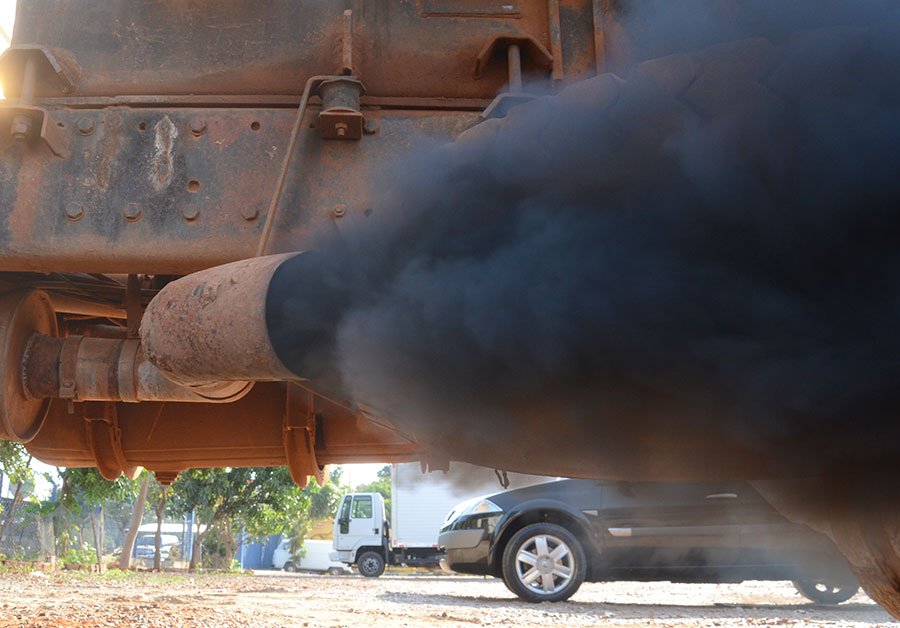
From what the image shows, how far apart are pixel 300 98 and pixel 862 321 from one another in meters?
1.53

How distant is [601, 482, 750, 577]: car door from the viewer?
6.11 metres

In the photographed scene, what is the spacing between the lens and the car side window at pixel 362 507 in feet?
65.6

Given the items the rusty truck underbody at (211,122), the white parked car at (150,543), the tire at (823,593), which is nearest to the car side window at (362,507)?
the tire at (823,593)

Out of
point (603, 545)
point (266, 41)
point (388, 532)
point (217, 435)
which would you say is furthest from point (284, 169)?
point (388, 532)

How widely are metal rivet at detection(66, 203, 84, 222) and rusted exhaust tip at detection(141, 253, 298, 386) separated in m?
0.60

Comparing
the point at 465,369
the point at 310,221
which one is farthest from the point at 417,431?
the point at 310,221

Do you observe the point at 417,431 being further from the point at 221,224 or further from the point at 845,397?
the point at 221,224

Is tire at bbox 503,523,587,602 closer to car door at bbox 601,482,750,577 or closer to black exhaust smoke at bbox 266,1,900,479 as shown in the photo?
car door at bbox 601,482,750,577

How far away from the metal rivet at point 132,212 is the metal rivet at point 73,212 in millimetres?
103

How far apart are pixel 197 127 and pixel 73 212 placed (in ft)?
1.17

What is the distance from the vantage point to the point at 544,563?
22.0ft

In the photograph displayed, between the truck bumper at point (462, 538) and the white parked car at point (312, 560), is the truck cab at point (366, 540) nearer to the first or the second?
the white parked car at point (312, 560)

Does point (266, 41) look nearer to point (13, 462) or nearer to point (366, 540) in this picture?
point (13, 462)

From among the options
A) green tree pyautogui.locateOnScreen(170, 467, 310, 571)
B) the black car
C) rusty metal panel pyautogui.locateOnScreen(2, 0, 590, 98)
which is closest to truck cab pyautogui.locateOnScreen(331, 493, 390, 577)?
green tree pyautogui.locateOnScreen(170, 467, 310, 571)
